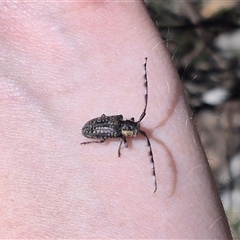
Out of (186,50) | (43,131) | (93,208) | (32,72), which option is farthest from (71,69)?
(186,50)

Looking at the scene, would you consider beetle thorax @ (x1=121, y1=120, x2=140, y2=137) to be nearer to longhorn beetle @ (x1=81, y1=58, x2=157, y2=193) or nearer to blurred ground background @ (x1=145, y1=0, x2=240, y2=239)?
longhorn beetle @ (x1=81, y1=58, x2=157, y2=193)

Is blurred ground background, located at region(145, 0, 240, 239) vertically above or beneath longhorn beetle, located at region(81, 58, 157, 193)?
beneath

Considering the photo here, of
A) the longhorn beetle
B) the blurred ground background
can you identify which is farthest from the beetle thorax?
the blurred ground background

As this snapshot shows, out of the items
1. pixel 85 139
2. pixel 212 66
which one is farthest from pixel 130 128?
pixel 212 66

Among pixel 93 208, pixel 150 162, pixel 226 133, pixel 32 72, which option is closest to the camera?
pixel 93 208

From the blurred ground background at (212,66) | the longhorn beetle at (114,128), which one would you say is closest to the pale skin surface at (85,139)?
the longhorn beetle at (114,128)

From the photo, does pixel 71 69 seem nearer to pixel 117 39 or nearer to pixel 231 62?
pixel 117 39
